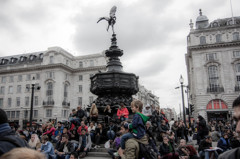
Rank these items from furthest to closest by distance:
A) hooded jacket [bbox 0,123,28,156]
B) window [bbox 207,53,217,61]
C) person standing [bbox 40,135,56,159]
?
1. window [bbox 207,53,217,61]
2. person standing [bbox 40,135,56,159]
3. hooded jacket [bbox 0,123,28,156]

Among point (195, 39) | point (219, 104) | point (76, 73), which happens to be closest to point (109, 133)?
point (219, 104)

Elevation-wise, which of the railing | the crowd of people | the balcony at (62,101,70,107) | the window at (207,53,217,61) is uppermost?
the window at (207,53,217,61)

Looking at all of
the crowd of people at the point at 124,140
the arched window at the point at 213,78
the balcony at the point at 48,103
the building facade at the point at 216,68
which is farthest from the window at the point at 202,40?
the balcony at the point at 48,103

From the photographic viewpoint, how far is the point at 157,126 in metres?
11.2

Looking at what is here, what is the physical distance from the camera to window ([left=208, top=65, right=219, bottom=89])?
135 feet

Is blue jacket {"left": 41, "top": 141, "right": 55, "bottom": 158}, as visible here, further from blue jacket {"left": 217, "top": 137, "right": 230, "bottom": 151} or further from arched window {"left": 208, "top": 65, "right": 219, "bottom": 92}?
arched window {"left": 208, "top": 65, "right": 219, "bottom": 92}

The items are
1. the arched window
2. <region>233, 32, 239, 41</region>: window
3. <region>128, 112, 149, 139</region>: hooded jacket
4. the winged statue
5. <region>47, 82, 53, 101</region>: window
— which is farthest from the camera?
<region>47, 82, 53, 101</region>: window

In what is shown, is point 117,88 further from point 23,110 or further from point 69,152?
point 23,110

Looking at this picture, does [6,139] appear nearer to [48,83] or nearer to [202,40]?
[202,40]

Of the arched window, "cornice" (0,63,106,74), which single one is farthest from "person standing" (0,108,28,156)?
"cornice" (0,63,106,74)

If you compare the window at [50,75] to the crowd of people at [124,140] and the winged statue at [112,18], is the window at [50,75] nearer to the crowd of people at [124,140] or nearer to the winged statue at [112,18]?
the crowd of people at [124,140]

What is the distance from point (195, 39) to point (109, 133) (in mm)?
39922

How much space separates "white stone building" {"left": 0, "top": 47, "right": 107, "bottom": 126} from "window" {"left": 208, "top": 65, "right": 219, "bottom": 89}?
87.9 ft

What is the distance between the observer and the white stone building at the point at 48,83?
50.5m
